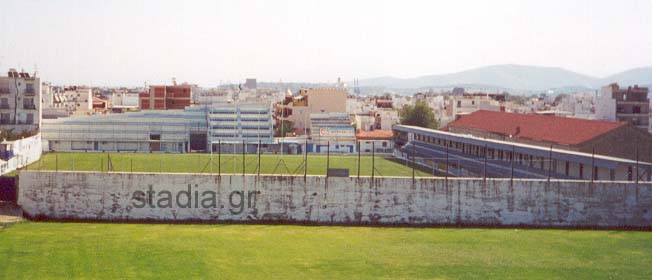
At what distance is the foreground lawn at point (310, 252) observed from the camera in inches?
942

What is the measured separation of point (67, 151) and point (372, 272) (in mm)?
53932

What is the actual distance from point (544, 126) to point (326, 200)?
28247mm

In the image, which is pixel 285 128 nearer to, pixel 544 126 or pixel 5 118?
Result: pixel 5 118

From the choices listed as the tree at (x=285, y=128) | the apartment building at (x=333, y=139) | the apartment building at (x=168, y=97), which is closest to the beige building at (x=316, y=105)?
the tree at (x=285, y=128)

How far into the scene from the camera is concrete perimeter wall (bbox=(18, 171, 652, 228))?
108 ft

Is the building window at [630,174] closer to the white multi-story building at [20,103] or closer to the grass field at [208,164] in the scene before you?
the grass field at [208,164]

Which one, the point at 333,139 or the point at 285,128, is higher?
the point at 285,128

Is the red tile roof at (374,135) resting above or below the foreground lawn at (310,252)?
above

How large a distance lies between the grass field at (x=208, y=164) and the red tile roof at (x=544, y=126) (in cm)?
883

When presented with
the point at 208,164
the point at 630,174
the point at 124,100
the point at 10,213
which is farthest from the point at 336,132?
the point at 124,100

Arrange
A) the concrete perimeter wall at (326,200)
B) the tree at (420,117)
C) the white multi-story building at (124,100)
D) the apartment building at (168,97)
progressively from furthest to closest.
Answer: the white multi-story building at (124,100)
the apartment building at (168,97)
the tree at (420,117)
the concrete perimeter wall at (326,200)

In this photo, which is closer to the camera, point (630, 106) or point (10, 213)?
point (10, 213)

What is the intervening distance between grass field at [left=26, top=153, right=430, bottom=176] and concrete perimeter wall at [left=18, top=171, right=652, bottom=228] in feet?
49.2

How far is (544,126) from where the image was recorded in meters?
56.0
